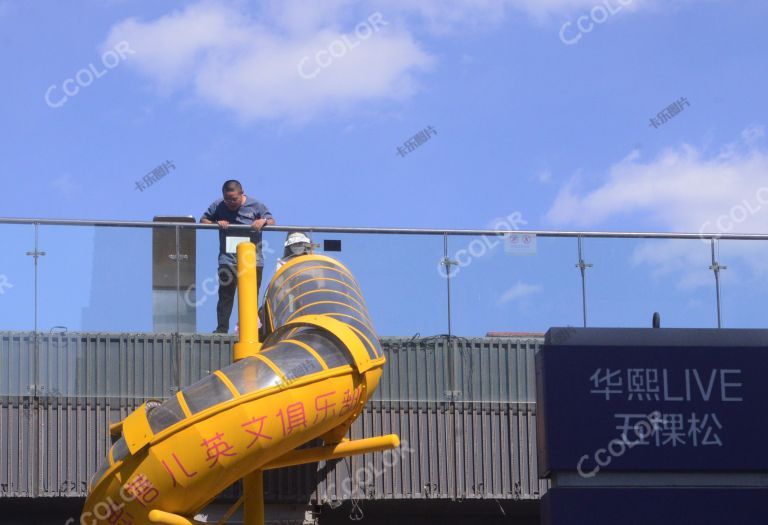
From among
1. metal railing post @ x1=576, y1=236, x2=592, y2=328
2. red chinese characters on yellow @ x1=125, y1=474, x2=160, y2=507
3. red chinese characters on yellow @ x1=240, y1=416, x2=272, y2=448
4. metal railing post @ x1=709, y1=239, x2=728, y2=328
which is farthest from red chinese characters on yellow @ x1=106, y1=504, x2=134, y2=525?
metal railing post @ x1=709, y1=239, x2=728, y2=328

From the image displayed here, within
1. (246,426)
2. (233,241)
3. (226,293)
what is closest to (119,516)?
(246,426)

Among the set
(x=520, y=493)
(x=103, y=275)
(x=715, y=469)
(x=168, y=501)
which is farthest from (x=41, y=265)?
(x=715, y=469)

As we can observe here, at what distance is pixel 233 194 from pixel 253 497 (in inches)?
161

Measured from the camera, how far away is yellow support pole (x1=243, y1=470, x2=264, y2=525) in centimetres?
1661

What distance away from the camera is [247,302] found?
17328 millimetres

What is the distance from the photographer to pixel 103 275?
1772cm

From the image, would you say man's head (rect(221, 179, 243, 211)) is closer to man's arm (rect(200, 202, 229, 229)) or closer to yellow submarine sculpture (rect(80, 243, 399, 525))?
man's arm (rect(200, 202, 229, 229))

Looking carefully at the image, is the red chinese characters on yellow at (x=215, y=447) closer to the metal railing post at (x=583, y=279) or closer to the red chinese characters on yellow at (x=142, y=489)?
the red chinese characters on yellow at (x=142, y=489)

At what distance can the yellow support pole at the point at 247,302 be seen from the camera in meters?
16.9

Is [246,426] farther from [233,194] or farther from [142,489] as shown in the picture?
[233,194]

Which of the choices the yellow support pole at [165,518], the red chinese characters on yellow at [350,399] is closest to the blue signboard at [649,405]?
the red chinese characters on yellow at [350,399]

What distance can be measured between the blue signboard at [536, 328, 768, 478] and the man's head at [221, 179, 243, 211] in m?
5.70

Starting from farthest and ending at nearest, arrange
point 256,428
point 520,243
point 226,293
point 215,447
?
point 520,243 < point 226,293 < point 256,428 < point 215,447

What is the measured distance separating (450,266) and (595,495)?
534cm
